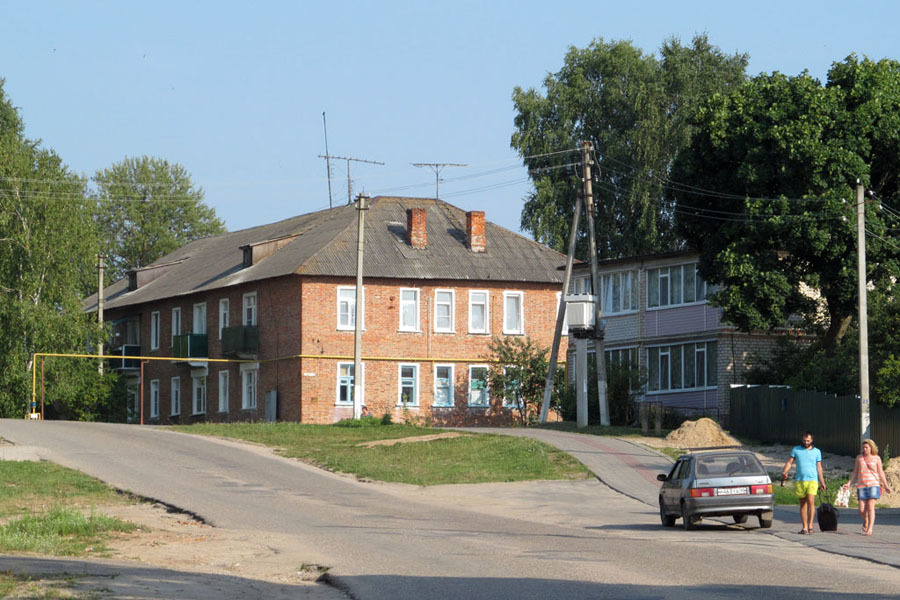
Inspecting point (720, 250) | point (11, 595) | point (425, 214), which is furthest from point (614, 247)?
point (11, 595)

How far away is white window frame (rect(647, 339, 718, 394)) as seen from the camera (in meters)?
49.4

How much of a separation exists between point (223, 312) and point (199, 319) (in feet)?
7.55

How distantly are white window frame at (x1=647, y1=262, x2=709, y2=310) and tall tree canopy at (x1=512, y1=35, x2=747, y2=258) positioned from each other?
1518cm

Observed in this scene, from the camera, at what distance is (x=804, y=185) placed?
4184cm

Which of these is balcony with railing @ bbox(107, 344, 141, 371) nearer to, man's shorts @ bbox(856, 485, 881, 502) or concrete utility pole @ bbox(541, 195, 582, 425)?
concrete utility pole @ bbox(541, 195, 582, 425)

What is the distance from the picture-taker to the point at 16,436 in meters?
40.7

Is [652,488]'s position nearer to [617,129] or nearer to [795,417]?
[795,417]

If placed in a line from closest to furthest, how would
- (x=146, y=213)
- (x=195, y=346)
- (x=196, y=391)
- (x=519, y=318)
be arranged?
1. (x=519, y=318)
2. (x=195, y=346)
3. (x=196, y=391)
4. (x=146, y=213)

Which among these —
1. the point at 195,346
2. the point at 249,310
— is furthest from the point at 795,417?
the point at 195,346

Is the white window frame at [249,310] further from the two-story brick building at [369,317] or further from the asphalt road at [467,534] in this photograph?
the asphalt road at [467,534]

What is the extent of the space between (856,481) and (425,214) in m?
42.0

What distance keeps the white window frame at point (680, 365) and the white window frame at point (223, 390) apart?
20111mm

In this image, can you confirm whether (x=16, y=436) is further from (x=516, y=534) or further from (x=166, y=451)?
(x=516, y=534)

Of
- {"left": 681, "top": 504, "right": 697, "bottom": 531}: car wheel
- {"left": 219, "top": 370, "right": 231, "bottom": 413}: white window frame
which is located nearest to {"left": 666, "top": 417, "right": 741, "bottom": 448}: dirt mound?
{"left": 681, "top": 504, "right": 697, "bottom": 531}: car wheel
